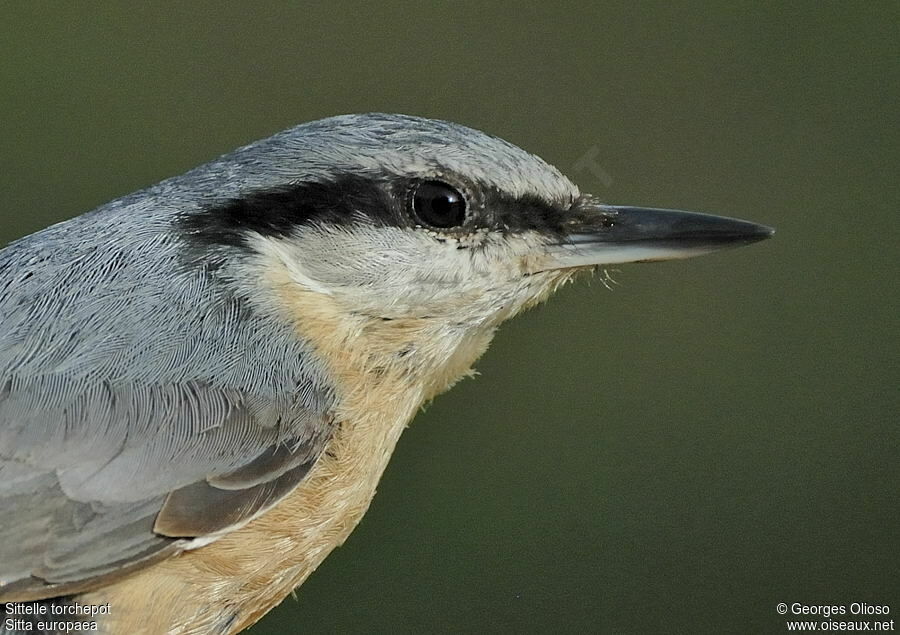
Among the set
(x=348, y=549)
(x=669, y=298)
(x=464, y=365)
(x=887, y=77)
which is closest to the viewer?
(x=464, y=365)

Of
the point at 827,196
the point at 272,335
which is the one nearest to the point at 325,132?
the point at 272,335

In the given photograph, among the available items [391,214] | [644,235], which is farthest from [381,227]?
[644,235]

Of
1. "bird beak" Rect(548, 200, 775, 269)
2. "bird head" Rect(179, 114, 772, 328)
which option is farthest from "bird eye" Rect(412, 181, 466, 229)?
"bird beak" Rect(548, 200, 775, 269)

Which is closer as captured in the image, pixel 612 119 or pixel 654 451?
pixel 654 451

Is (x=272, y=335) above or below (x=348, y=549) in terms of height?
A: above

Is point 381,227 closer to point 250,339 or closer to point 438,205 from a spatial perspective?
point 438,205

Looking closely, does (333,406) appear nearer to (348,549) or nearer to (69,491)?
(69,491)
